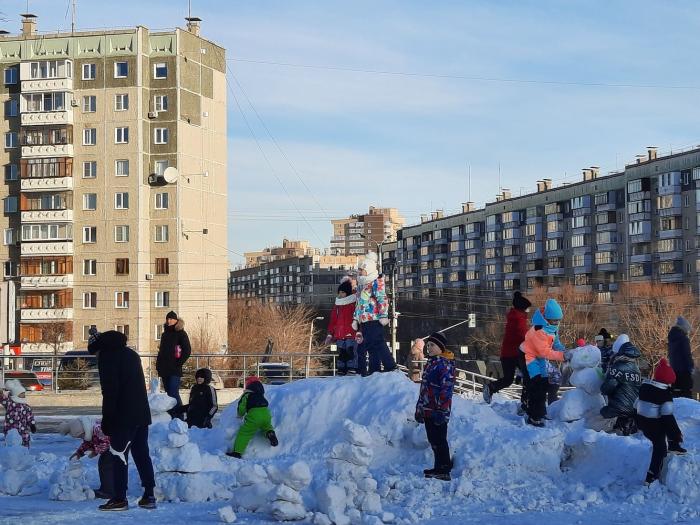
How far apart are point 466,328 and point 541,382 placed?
92.1 meters

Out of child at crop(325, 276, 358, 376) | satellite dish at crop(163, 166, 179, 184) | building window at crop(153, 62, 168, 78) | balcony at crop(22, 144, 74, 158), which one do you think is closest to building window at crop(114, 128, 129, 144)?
balcony at crop(22, 144, 74, 158)

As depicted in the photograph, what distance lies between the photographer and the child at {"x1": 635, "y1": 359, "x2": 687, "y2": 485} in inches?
407

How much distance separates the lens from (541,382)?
42.3 feet

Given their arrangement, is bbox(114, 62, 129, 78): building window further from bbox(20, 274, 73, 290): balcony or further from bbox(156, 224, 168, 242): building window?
bbox(20, 274, 73, 290): balcony

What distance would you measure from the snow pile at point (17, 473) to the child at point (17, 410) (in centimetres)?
214

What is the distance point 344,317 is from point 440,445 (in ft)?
16.7

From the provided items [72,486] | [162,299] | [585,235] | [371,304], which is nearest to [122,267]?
[162,299]

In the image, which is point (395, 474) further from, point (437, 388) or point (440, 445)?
point (437, 388)

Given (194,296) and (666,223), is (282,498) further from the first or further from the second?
(666,223)

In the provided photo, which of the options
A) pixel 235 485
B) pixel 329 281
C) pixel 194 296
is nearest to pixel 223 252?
pixel 194 296

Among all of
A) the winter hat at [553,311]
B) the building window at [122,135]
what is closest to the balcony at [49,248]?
the building window at [122,135]

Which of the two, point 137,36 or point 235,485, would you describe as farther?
point 137,36

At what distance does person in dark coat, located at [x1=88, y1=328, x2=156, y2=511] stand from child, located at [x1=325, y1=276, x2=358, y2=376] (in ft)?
19.3

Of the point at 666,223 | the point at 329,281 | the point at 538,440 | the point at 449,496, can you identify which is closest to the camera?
the point at 449,496
